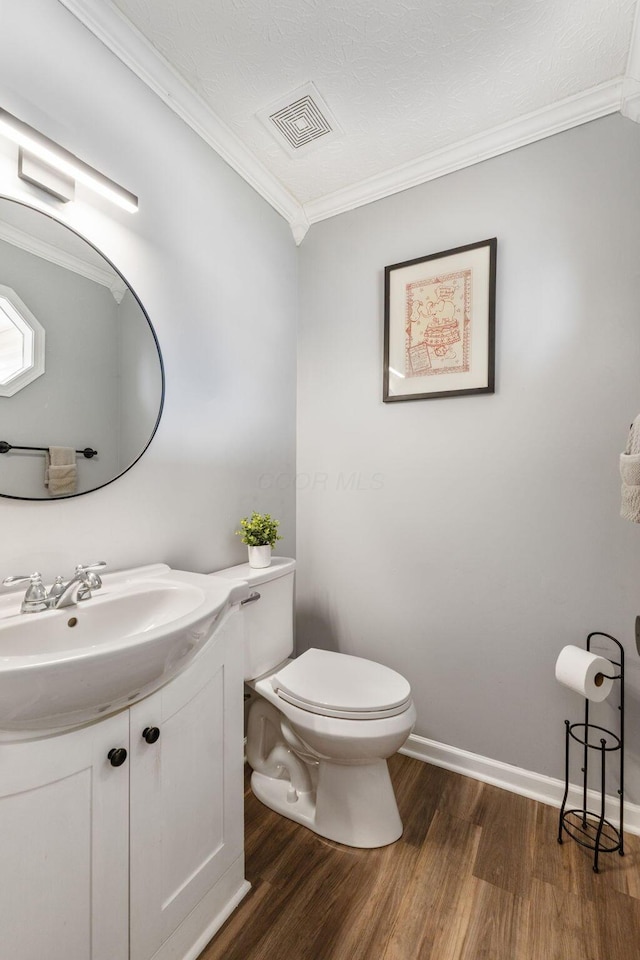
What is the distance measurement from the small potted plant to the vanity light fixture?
113cm

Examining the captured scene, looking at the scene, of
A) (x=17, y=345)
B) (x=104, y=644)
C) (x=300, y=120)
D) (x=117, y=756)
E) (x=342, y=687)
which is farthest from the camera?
(x=300, y=120)

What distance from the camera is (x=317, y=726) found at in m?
1.32

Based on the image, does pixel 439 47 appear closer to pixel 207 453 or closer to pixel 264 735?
pixel 207 453

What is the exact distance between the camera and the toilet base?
139 centimetres

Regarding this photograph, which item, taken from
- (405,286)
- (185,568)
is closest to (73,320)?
(185,568)

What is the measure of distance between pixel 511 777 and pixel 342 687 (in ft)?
2.68

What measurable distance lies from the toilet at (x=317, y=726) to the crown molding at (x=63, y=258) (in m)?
1.00

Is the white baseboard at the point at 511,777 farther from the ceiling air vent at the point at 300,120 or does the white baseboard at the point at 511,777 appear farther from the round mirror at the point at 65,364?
the ceiling air vent at the point at 300,120

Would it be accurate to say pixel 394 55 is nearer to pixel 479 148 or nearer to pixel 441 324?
pixel 479 148

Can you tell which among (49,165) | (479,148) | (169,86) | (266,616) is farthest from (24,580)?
(479,148)

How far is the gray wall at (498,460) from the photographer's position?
59.5 inches

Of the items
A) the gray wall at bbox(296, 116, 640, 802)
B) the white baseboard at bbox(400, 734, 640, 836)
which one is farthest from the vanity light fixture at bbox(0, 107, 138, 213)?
the white baseboard at bbox(400, 734, 640, 836)

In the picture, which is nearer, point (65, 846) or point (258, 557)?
point (65, 846)

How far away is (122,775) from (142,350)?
1.15 meters
